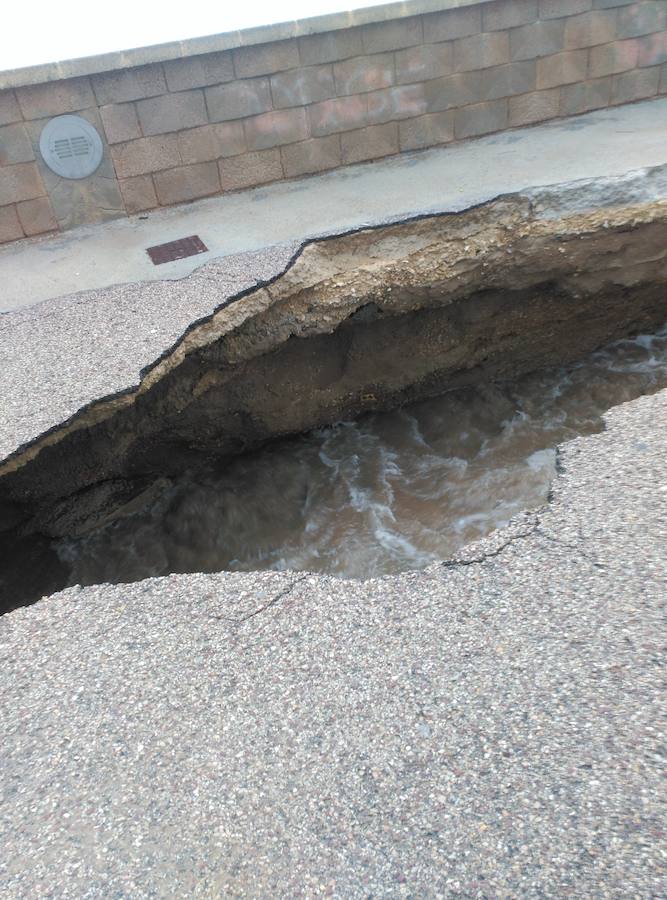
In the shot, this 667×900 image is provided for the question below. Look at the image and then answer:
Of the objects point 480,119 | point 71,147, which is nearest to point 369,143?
point 480,119

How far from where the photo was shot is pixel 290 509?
4742 mm

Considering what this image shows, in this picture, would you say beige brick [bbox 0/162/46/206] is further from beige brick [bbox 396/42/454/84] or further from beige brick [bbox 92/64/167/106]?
beige brick [bbox 396/42/454/84]

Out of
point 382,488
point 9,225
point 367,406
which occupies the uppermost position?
point 9,225

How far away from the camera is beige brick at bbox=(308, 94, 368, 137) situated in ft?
19.4

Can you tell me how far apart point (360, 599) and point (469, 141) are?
5640 mm

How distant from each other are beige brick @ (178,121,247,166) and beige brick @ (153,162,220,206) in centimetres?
8

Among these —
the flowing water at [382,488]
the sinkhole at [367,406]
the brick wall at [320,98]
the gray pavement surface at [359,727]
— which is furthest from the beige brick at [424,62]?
the gray pavement surface at [359,727]

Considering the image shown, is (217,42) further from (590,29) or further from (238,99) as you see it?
(590,29)

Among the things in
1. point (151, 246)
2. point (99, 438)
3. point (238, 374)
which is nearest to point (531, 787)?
point (99, 438)

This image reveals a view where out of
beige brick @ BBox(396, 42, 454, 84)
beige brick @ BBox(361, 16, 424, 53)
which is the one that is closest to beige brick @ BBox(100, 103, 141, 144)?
beige brick @ BBox(361, 16, 424, 53)

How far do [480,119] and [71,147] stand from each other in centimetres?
380

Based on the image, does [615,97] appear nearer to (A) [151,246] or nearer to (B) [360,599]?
(A) [151,246]

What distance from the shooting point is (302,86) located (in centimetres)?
577

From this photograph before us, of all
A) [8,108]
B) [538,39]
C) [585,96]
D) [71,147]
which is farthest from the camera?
[585,96]
